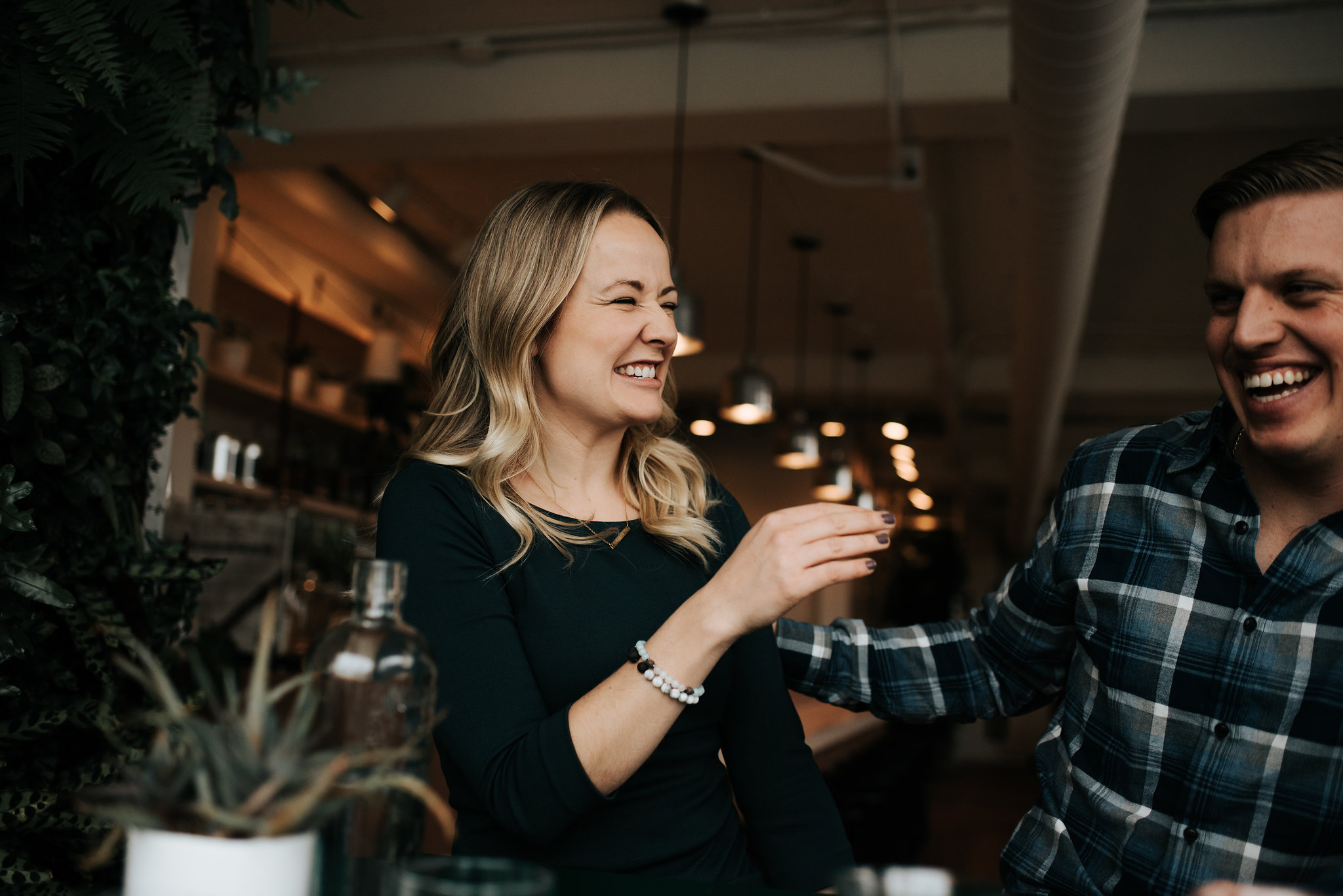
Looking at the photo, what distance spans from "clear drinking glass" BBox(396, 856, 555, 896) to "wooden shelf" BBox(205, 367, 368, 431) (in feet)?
14.5

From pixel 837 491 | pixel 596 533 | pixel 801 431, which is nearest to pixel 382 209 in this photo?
pixel 801 431

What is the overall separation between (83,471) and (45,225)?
33cm

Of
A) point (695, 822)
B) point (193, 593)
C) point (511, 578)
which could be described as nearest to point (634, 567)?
point (511, 578)

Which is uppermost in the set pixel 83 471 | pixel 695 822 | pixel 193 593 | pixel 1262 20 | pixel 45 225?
pixel 1262 20

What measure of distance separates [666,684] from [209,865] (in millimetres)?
535

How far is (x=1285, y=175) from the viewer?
4.12ft

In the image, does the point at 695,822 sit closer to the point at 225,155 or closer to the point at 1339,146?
the point at 1339,146

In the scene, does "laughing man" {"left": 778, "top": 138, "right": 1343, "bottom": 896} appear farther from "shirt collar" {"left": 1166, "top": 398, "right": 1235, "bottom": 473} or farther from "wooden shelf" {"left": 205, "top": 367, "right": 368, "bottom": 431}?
"wooden shelf" {"left": 205, "top": 367, "right": 368, "bottom": 431}

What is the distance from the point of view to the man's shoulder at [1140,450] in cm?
140

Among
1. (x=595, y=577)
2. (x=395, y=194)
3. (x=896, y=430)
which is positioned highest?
(x=395, y=194)

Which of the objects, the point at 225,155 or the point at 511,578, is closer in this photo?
the point at 511,578

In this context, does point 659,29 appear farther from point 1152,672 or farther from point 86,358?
point 1152,672

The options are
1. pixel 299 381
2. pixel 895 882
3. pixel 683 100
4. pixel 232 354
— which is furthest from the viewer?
pixel 299 381

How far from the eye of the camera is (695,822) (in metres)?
1.29
